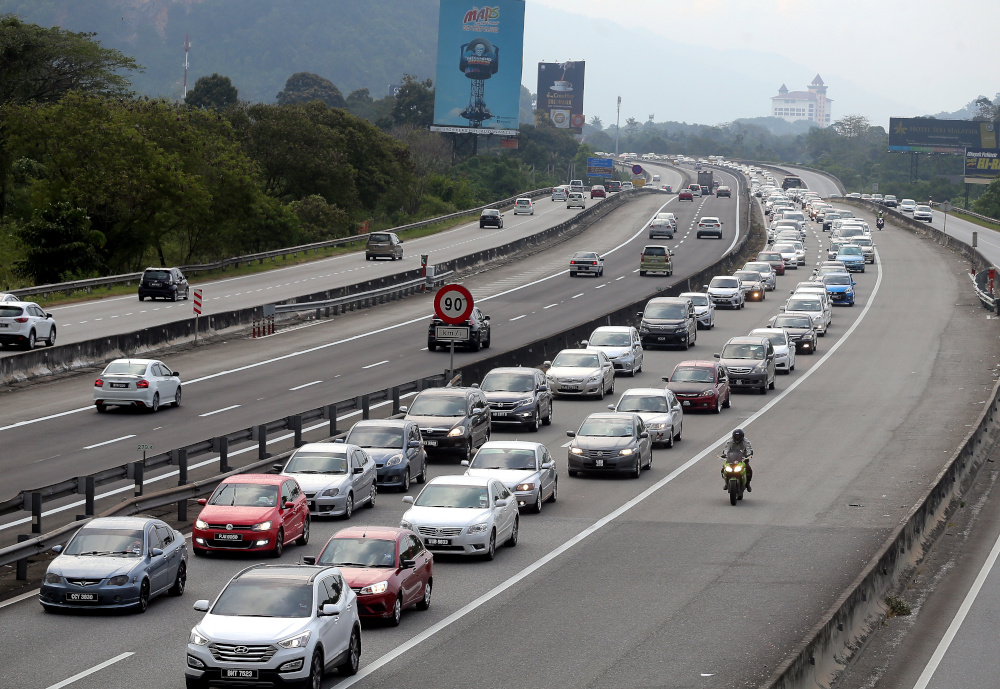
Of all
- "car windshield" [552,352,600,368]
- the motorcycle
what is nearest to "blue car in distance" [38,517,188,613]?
the motorcycle

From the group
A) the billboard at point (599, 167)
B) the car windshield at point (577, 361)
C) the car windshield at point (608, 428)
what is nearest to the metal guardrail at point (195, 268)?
the car windshield at point (577, 361)

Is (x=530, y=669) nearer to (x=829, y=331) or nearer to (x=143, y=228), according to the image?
(x=829, y=331)

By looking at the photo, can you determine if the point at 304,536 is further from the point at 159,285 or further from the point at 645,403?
the point at 159,285

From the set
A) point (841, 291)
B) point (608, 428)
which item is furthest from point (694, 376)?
point (841, 291)

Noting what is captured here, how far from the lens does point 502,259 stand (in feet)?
279

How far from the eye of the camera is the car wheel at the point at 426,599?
61.2 feet

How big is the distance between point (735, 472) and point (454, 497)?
7222 mm

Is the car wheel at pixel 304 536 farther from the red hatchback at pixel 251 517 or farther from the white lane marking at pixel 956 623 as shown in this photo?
the white lane marking at pixel 956 623

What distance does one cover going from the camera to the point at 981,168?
612 ft

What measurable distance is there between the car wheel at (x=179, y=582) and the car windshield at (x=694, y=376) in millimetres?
22667

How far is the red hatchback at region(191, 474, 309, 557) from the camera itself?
70.8 feet

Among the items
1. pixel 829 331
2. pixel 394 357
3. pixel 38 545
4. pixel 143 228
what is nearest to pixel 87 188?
pixel 143 228

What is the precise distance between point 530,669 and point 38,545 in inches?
326

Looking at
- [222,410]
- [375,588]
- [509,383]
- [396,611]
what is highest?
[375,588]
